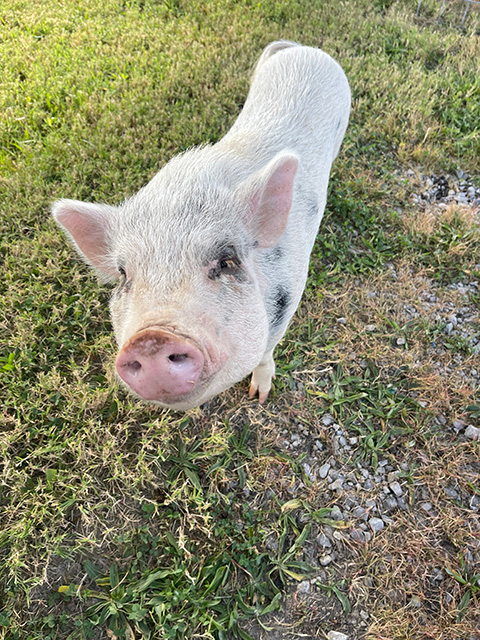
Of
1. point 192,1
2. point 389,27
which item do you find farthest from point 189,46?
point 389,27

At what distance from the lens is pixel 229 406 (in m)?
2.97

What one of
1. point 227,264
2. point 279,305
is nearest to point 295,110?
point 279,305

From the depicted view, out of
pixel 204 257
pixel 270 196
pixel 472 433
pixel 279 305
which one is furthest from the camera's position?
pixel 472 433

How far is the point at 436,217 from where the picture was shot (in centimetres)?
401

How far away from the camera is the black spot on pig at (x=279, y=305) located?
6.95ft

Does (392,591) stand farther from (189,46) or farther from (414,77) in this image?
(189,46)

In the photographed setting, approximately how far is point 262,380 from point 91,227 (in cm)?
150

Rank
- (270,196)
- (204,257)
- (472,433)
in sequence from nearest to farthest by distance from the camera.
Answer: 1. (204,257)
2. (270,196)
3. (472,433)

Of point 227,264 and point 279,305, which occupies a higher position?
point 227,264

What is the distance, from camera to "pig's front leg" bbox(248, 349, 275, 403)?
9.38 feet

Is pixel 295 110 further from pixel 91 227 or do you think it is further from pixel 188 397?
pixel 188 397

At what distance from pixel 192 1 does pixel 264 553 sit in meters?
6.67

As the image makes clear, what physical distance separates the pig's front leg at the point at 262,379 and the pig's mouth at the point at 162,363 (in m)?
1.41

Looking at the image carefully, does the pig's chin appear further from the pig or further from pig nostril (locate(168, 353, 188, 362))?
pig nostril (locate(168, 353, 188, 362))
